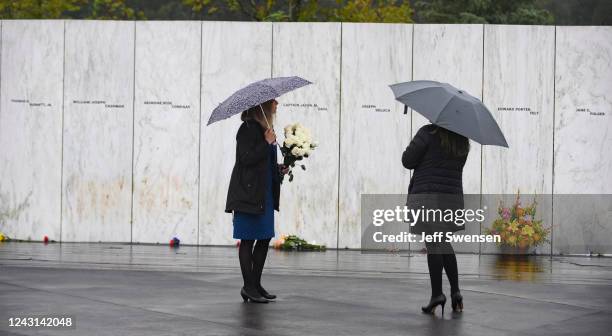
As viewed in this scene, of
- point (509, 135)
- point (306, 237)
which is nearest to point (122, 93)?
point (306, 237)

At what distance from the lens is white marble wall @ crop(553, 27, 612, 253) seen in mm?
15281

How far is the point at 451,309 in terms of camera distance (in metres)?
9.48

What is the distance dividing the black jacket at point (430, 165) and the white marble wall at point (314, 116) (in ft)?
20.8

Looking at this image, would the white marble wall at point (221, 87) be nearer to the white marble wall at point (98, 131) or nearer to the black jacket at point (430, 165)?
the white marble wall at point (98, 131)

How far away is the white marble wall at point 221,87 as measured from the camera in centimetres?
1552

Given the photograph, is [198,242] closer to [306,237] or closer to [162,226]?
[162,226]

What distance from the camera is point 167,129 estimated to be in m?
15.6

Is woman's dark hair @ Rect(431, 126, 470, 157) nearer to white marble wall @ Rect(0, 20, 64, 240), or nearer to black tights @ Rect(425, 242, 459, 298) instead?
black tights @ Rect(425, 242, 459, 298)

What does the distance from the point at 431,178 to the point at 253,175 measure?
4.93 feet

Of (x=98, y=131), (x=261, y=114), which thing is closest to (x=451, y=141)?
(x=261, y=114)

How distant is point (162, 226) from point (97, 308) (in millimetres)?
6679

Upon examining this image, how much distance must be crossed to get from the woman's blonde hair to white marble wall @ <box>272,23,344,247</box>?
5838 mm

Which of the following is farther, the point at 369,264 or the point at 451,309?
the point at 369,264

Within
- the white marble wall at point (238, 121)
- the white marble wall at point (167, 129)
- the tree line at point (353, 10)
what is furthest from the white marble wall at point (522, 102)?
the tree line at point (353, 10)
